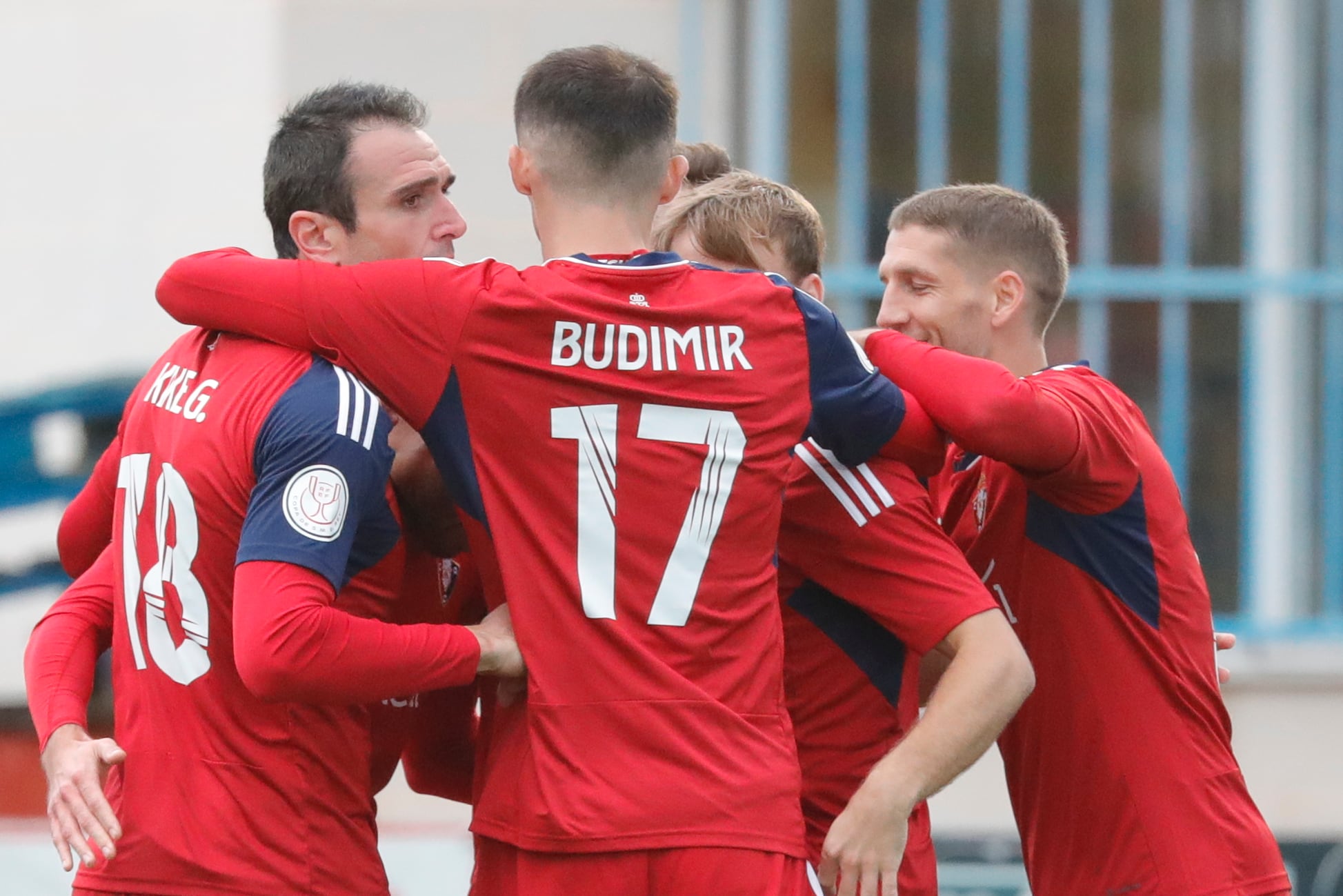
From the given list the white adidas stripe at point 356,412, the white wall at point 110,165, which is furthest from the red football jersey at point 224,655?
the white wall at point 110,165

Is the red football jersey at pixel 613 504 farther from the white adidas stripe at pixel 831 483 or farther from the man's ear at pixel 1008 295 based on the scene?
the man's ear at pixel 1008 295

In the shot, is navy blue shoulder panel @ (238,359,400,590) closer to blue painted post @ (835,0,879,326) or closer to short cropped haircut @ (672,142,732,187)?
short cropped haircut @ (672,142,732,187)

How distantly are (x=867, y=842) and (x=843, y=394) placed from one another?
62 centimetres

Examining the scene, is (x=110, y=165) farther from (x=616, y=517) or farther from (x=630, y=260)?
(x=616, y=517)

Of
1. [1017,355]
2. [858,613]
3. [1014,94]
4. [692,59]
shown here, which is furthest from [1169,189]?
[858,613]

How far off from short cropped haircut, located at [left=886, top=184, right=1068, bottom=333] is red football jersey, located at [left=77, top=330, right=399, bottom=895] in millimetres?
1133

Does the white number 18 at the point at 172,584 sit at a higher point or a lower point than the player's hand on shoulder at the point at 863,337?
lower

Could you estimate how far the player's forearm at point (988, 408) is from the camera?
2.43 m

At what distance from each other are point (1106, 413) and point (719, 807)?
950 millimetres

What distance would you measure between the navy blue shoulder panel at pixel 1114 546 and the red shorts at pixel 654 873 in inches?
32.0

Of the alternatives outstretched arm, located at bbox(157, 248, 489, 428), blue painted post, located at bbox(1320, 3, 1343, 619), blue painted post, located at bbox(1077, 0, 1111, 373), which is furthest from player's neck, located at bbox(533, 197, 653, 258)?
blue painted post, located at bbox(1320, 3, 1343, 619)

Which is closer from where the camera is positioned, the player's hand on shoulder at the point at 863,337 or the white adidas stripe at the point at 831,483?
the white adidas stripe at the point at 831,483

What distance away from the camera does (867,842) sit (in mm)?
2236

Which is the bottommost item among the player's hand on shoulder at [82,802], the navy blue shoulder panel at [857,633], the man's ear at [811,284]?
the player's hand on shoulder at [82,802]
